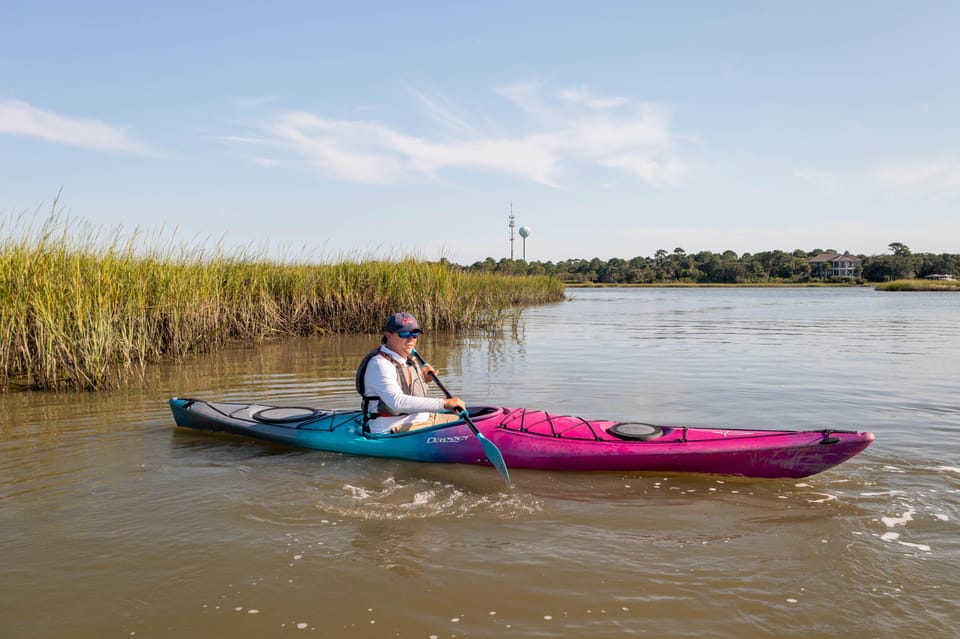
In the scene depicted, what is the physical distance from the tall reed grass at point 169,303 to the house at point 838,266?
8299 centimetres

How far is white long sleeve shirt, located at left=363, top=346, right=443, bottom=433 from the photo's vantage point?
201 inches

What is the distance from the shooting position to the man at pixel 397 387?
512 cm

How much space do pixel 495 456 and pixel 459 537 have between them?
3.65 feet

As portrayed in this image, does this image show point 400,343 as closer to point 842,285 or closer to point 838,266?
point 842,285

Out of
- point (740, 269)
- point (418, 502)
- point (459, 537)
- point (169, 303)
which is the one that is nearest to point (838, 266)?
point (740, 269)

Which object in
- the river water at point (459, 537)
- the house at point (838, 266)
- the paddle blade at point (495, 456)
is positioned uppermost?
the house at point (838, 266)

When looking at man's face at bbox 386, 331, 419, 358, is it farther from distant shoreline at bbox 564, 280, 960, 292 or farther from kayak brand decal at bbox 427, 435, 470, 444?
distant shoreline at bbox 564, 280, 960, 292

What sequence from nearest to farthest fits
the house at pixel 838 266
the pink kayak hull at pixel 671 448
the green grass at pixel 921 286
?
the pink kayak hull at pixel 671 448 < the green grass at pixel 921 286 < the house at pixel 838 266

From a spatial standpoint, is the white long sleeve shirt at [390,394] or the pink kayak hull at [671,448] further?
the white long sleeve shirt at [390,394]

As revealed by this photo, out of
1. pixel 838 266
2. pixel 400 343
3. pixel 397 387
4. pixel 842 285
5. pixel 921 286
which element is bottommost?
pixel 397 387

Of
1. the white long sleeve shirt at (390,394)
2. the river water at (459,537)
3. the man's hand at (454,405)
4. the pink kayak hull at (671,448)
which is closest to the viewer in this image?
the river water at (459,537)

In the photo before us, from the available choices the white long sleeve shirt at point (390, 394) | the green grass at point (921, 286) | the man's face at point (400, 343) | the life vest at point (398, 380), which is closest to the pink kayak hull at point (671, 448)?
the white long sleeve shirt at point (390, 394)

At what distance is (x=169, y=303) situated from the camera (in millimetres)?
9594

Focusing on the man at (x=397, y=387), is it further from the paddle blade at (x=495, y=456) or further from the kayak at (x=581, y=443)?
the paddle blade at (x=495, y=456)
